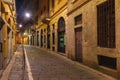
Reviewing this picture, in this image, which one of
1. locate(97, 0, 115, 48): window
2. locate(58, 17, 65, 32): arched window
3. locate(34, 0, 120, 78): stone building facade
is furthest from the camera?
locate(58, 17, 65, 32): arched window

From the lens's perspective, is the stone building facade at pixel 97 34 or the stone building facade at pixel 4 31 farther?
the stone building facade at pixel 4 31

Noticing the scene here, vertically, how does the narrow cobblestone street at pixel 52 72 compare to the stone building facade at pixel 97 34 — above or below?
below

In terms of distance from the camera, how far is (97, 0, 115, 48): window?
9.96 meters

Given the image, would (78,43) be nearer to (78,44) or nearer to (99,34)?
(78,44)

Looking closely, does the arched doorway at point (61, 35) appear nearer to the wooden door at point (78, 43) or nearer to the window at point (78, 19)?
the window at point (78, 19)

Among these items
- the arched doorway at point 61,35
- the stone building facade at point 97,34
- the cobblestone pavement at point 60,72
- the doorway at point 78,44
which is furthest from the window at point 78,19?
the arched doorway at point 61,35

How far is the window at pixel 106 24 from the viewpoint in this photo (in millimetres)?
9961

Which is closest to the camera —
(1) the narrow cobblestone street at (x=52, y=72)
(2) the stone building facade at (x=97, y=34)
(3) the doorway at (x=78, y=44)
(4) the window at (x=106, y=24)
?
(1) the narrow cobblestone street at (x=52, y=72)

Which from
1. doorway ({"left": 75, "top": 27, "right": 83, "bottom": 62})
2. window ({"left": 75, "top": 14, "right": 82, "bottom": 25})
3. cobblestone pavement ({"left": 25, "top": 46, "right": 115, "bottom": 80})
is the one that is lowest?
cobblestone pavement ({"left": 25, "top": 46, "right": 115, "bottom": 80})

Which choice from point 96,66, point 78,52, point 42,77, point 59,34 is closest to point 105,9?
point 96,66

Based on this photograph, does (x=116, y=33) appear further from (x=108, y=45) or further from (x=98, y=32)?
(x=98, y=32)

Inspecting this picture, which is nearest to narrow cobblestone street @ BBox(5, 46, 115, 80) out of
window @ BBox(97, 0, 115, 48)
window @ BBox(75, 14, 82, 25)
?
window @ BBox(97, 0, 115, 48)

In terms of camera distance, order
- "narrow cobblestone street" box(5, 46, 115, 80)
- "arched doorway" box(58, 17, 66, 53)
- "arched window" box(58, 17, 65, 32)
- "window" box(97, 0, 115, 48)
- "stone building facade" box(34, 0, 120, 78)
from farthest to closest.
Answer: "arched window" box(58, 17, 65, 32)
"arched doorway" box(58, 17, 66, 53)
"window" box(97, 0, 115, 48)
"stone building facade" box(34, 0, 120, 78)
"narrow cobblestone street" box(5, 46, 115, 80)

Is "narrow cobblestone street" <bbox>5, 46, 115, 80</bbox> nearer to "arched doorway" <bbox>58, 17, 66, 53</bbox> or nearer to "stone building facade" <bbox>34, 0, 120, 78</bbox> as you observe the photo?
"stone building facade" <bbox>34, 0, 120, 78</bbox>
